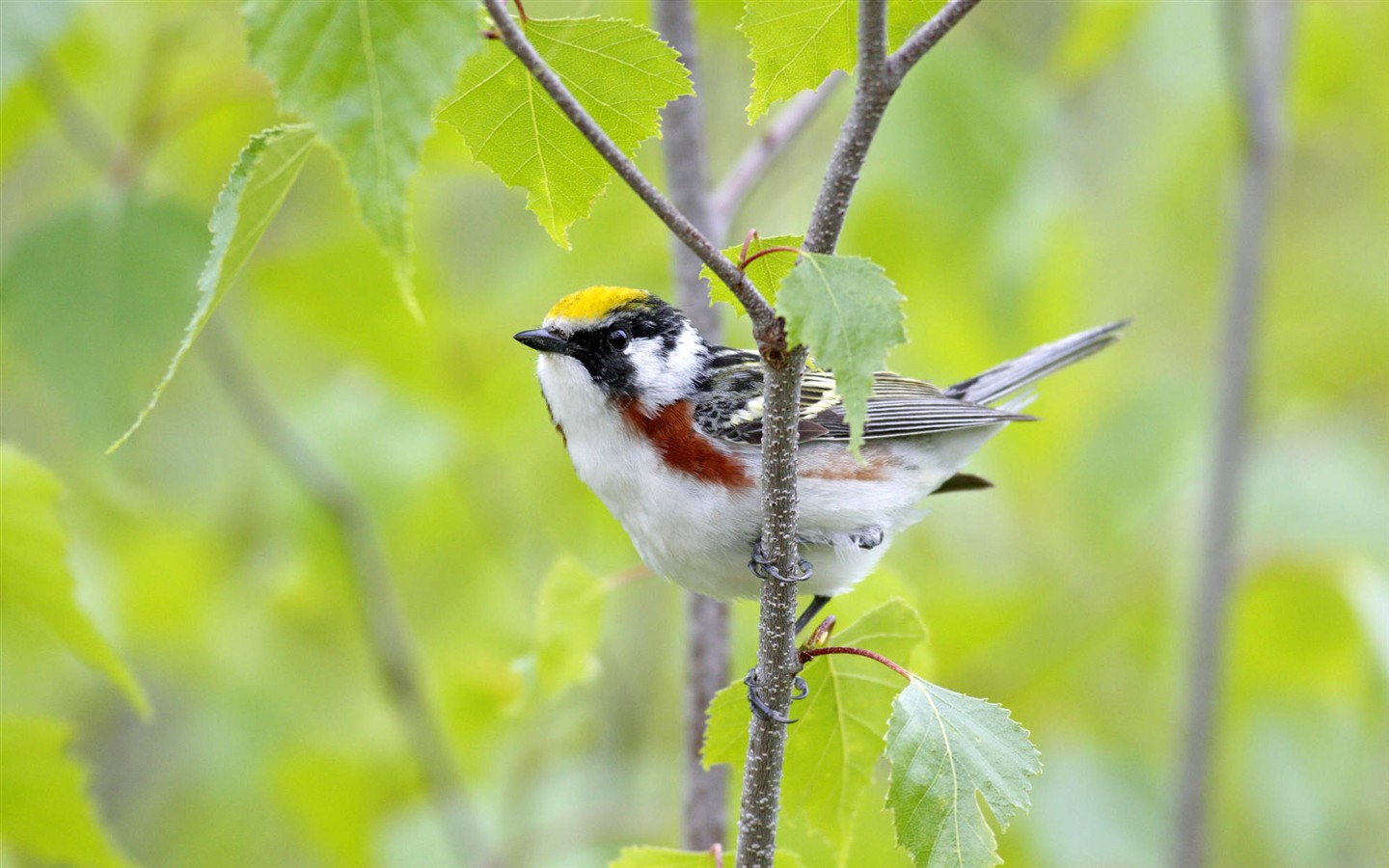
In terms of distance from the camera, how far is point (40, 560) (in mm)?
2145

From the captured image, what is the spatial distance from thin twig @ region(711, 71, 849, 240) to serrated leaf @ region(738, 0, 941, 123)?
4.36ft

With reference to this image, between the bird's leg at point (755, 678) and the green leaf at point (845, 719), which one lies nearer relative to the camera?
the bird's leg at point (755, 678)

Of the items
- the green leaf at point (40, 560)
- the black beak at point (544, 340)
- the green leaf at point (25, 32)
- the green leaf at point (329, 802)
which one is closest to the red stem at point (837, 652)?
the black beak at point (544, 340)

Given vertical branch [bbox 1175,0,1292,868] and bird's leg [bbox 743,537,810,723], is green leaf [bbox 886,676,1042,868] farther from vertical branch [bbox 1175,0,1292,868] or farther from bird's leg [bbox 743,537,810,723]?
vertical branch [bbox 1175,0,1292,868]

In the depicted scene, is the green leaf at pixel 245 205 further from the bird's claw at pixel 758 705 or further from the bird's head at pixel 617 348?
the bird's head at pixel 617 348

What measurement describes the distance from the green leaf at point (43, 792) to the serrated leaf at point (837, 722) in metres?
1.16

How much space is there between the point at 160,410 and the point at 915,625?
4.19 m

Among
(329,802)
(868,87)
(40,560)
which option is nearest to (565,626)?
(40,560)

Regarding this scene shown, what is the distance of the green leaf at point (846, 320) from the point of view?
140cm

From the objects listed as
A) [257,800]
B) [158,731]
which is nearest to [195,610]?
[257,800]

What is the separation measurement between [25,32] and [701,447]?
1.50 m

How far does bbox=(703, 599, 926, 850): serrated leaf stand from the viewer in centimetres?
202

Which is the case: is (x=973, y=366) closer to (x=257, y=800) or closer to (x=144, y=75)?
(x=144, y=75)

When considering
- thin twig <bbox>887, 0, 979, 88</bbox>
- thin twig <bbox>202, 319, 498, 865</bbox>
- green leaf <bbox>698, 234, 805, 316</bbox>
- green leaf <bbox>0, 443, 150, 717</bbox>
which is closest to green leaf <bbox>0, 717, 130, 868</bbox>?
green leaf <bbox>0, 443, 150, 717</bbox>
